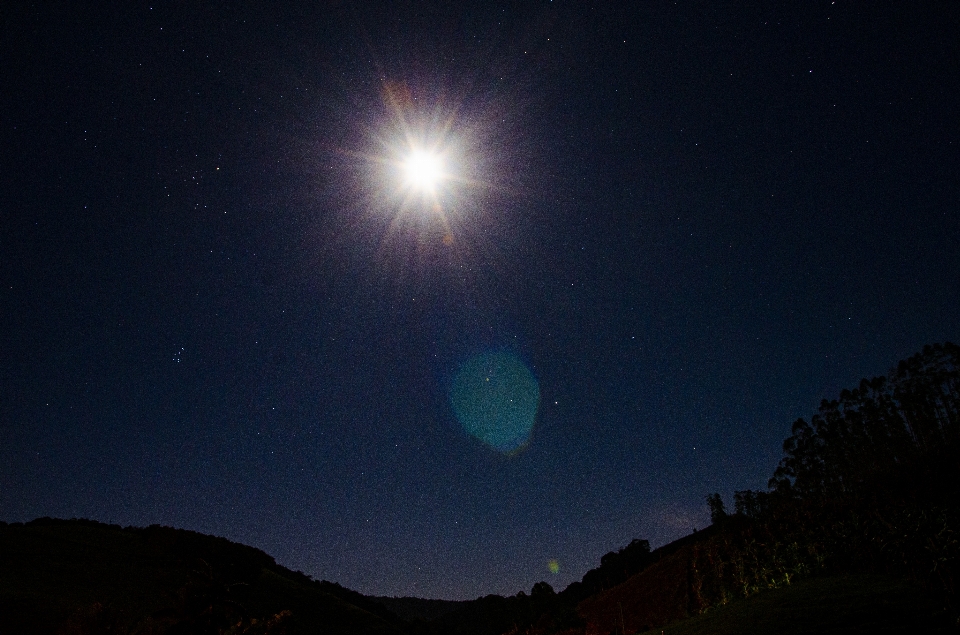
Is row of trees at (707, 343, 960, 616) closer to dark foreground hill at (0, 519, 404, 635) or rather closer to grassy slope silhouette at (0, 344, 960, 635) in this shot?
grassy slope silhouette at (0, 344, 960, 635)

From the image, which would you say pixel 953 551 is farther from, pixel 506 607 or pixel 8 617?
pixel 506 607

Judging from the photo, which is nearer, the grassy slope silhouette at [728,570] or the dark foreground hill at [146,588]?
the grassy slope silhouette at [728,570]

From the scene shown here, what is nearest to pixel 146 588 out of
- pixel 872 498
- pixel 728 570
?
pixel 728 570

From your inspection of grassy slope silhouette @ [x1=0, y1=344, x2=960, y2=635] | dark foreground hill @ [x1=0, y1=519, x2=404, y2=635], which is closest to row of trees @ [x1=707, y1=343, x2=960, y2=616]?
grassy slope silhouette @ [x1=0, y1=344, x2=960, y2=635]

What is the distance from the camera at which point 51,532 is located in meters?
88.8

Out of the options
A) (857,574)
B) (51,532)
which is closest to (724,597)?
(857,574)

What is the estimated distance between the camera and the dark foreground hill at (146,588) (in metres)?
43.7

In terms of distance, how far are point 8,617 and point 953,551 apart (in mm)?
73925

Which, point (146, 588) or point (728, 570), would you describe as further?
point (146, 588)

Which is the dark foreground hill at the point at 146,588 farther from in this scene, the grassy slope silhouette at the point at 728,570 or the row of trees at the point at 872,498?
the row of trees at the point at 872,498

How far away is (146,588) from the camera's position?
267 feet

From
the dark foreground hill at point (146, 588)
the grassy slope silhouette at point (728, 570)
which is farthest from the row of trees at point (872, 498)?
the dark foreground hill at point (146, 588)

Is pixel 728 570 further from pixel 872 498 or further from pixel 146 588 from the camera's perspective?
pixel 146 588

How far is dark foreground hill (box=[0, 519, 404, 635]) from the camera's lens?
143 ft
